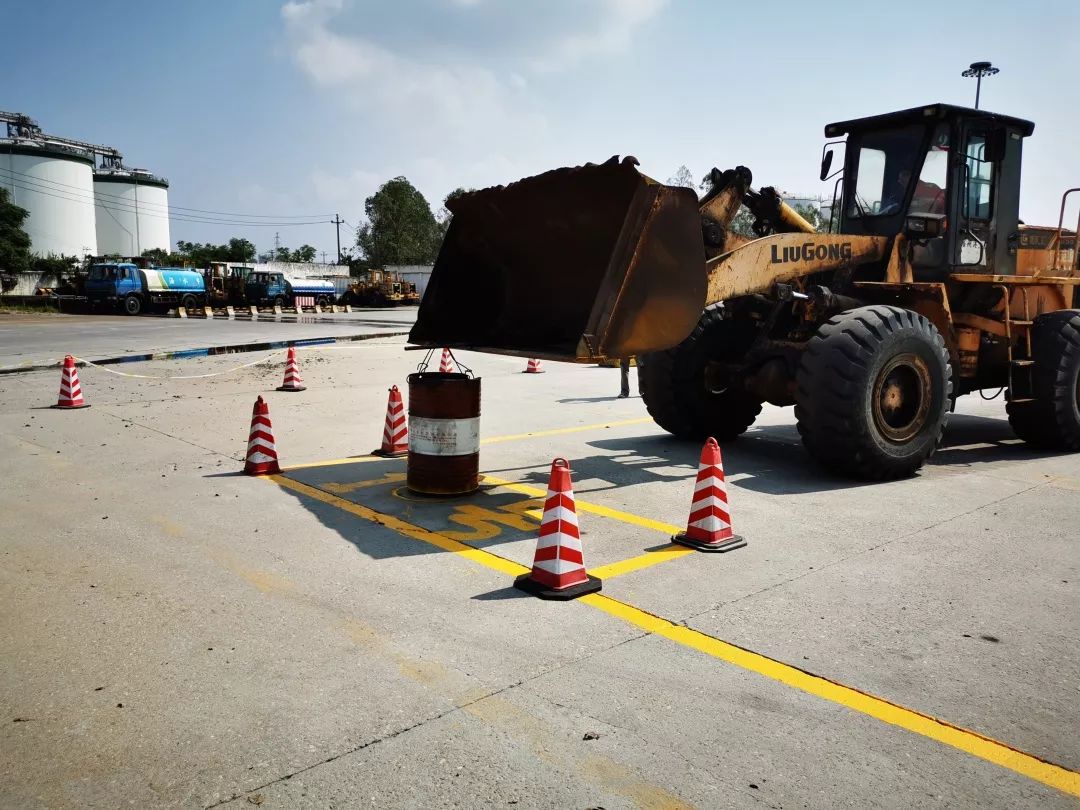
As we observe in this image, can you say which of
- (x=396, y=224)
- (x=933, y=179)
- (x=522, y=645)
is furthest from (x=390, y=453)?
(x=396, y=224)

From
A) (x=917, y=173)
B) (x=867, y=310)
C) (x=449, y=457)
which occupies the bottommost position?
(x=449, y=457)

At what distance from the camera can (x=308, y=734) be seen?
11.3 ft

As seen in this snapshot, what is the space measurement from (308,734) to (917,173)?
8.43 m

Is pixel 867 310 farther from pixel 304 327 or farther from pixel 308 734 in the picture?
pixel 304 327

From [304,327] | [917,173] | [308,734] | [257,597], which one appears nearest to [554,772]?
[308,734]

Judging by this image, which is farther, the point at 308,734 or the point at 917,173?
the point at 917,173

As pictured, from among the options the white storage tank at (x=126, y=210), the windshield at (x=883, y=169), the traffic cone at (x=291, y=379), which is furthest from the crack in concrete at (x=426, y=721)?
the white storage tank at (x=126, y=210)

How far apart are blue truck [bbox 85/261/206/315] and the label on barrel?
137 ft

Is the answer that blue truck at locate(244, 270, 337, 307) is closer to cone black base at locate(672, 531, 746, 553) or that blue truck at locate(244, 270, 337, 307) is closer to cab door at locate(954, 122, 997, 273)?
cab door at locate(954, 122, 997, 273)

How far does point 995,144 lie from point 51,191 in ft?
289

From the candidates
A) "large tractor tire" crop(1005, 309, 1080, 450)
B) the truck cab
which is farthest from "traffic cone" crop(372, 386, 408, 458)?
the truck cab

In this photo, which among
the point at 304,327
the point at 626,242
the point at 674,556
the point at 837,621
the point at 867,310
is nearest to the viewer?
the point at 837,621

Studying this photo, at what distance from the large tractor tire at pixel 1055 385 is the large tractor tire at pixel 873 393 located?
1819 mm

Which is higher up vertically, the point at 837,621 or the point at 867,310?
the point at 867,310
